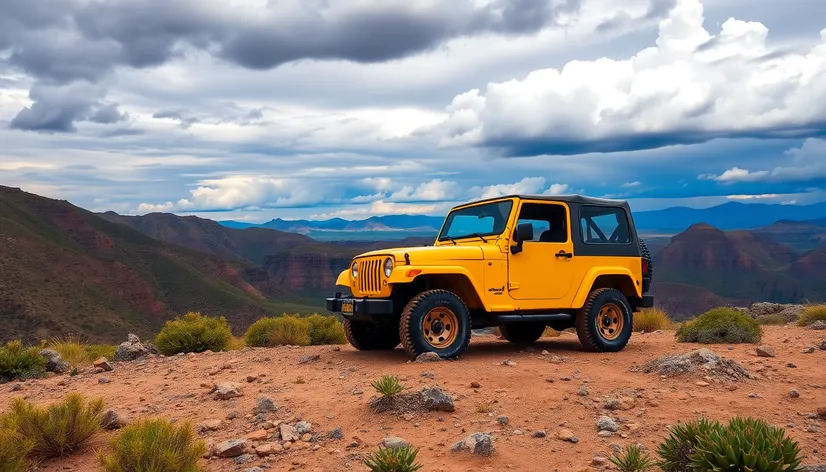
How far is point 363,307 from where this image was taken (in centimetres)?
891

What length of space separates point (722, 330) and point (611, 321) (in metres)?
2.56

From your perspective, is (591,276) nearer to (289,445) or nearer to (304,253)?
(289,445)

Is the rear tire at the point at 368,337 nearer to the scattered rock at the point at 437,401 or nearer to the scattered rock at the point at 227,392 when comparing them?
the scattered rock at the point at 227,392

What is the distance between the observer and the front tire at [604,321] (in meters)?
9.97

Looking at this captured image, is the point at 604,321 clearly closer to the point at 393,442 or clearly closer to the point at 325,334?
the point at 393,442

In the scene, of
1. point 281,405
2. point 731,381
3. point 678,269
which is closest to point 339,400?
point 281,405

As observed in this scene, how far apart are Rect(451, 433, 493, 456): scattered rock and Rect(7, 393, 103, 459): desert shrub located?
3637mm

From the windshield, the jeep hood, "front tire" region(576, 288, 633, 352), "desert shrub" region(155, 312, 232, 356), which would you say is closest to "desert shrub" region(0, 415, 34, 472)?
the jeep hood

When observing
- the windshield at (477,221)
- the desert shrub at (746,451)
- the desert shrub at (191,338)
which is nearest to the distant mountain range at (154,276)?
the windshield at (477,221)

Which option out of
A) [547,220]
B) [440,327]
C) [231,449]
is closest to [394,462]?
[231,449]

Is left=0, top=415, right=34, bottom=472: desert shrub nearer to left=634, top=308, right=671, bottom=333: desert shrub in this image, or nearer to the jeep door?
the jeep door

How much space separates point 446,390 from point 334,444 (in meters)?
1.61

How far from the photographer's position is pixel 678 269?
571ft

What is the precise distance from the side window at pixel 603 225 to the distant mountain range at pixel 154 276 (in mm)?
2934
